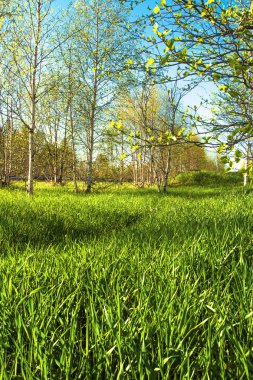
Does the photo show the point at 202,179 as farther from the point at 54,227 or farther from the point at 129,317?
the point at 129,317

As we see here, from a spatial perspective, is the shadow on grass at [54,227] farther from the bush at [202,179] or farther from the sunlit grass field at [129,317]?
the bush at [202,179]

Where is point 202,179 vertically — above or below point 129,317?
above

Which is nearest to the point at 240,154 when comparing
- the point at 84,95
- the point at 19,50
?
the point at 19,50

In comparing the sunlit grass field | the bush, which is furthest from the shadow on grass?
the bush

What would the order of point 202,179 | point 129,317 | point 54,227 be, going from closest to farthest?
point 129,317 → point 54,227 → point 202,179

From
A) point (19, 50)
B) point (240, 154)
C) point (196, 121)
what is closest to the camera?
point (240, 154)

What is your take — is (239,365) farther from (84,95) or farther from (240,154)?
(84,95)

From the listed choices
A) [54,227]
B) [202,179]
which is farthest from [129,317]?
[202,179]

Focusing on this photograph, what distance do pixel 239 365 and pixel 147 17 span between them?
10.8 feet

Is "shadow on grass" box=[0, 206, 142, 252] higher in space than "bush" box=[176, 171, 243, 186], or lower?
lower

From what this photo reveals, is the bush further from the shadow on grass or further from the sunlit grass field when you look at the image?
the sunlit grass field

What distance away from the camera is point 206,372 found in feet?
3.03

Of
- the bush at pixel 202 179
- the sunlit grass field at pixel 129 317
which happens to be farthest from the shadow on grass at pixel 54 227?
the bush at pixel 202 179

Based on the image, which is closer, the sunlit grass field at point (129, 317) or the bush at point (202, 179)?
the sunlit grass field at point (129, 317)
